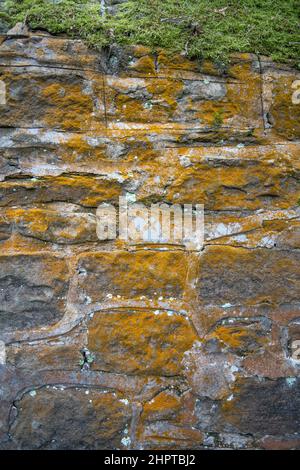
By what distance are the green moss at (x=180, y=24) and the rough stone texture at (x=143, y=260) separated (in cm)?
5

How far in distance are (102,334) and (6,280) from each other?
0.36 metres

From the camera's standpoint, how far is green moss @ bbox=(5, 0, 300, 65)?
5.08 ft

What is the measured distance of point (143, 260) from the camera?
147 cm

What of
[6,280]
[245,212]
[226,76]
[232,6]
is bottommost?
[6,280]

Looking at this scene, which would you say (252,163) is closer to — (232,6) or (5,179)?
(232,6)

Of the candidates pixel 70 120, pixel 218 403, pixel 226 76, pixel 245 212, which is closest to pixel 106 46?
pixel 70 120

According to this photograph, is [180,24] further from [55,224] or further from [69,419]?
[69,419]

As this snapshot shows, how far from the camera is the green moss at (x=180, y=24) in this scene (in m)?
1.55

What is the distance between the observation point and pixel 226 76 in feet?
5.20

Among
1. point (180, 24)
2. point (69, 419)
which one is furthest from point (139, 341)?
point (180, 24)

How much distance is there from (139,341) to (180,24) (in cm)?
116

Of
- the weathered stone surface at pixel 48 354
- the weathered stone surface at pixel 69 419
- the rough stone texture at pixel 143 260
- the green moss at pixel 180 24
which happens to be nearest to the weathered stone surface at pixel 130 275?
the rough stone texture at pixel 143 260

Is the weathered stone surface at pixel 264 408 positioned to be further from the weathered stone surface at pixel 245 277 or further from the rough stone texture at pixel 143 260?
the weathered stone surface at pixel 245 277

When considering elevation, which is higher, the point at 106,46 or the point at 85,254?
the point at 106,46
